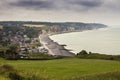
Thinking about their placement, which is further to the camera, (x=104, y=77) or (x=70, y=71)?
(x=70, y=71)

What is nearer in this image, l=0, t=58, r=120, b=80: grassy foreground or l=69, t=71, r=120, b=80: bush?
l=69, t=71, r=120, b=80: bush

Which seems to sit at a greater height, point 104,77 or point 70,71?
point 104,77

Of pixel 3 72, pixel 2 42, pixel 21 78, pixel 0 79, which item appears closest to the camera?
pixel 0 79

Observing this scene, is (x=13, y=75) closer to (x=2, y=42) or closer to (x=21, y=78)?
(x=21, y=78)

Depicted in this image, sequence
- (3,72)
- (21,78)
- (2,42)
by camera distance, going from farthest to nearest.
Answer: (2,42) → (3,72) → (21,78)

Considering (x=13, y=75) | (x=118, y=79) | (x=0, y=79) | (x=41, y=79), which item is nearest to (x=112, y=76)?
(x=118, y=79)

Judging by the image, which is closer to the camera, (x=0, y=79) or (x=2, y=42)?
(x=0, y=79)

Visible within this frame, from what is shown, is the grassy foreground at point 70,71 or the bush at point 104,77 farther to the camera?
the grassy foreground at point 70,71

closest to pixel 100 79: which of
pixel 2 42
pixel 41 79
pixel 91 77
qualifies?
pixel 91 77

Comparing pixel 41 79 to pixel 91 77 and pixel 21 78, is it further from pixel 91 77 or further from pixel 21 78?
pixel 91 77
